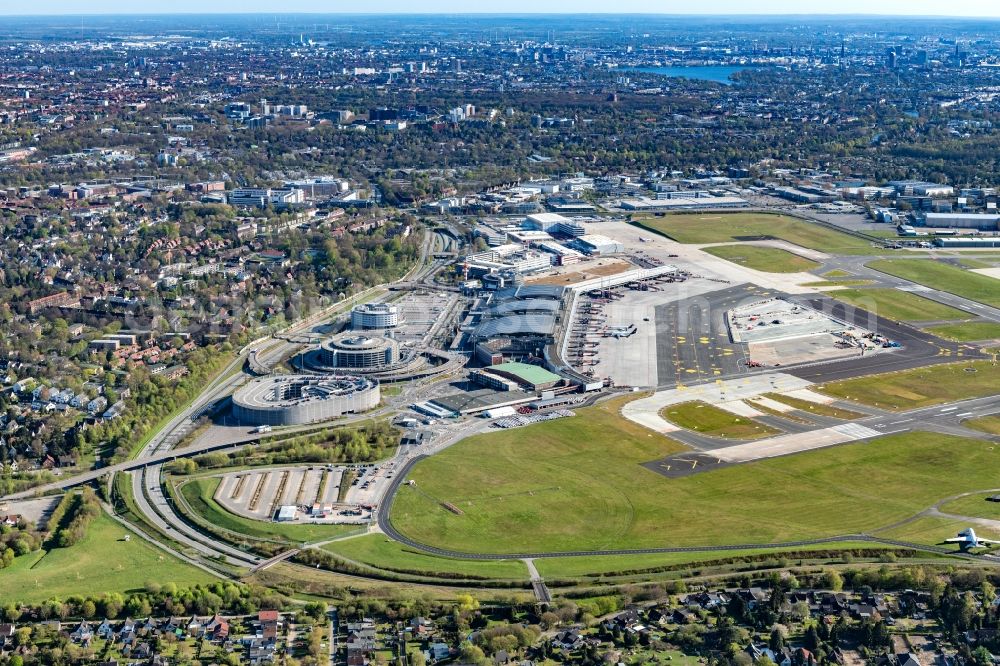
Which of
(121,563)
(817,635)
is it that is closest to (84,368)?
(121,563)

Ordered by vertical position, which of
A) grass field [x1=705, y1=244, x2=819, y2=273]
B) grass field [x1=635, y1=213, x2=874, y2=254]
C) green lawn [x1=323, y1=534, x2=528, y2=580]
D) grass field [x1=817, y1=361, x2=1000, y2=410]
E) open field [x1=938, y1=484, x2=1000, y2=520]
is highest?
grass field [x1=635, y1=213, x2=874, y2=254]

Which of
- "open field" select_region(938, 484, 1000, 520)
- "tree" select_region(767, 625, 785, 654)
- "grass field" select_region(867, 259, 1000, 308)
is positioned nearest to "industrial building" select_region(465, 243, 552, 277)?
"grass field" select_region(867, 259, 1000, 308)

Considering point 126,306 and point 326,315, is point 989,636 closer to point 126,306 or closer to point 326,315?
point 326,315

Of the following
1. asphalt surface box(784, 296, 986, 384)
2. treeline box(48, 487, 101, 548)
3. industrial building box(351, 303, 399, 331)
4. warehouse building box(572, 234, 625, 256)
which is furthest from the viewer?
warehouse building box(572, 234, 625, 256)

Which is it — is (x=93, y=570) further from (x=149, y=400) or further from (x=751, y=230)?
(x=751, y=230)

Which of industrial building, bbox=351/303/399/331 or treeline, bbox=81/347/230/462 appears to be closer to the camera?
treeline, bbox=81/347/230/462

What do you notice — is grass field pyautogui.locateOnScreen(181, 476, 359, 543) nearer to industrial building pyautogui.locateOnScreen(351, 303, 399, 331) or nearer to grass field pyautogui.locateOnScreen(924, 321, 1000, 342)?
industrial building pyautogui.locateOnScreen(351, 303, 399, 331)

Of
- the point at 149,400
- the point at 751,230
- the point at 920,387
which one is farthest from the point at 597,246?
the point at 149,400
